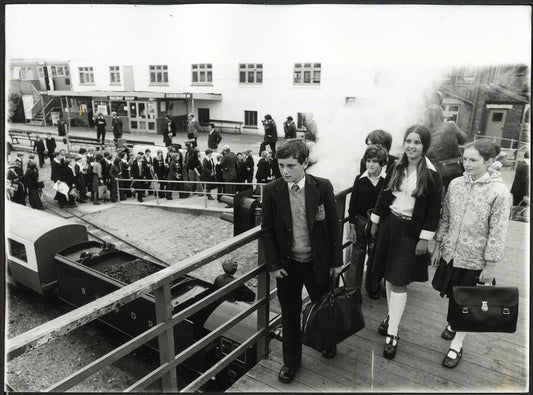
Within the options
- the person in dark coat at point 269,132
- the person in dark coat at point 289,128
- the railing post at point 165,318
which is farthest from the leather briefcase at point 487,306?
the person in dark coat at point 269,132

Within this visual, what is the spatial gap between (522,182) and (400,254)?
116cm

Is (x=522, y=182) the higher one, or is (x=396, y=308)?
(x=522, y=182)

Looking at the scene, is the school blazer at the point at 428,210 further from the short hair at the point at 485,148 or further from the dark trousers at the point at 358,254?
the dark trousers at the point at 358,254

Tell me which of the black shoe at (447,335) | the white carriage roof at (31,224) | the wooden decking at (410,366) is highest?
the black shoe at (447,335)

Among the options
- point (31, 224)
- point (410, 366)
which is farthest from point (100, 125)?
point (410, 366)

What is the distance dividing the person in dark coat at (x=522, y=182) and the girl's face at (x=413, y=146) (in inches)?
32.6

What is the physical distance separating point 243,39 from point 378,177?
1.50m

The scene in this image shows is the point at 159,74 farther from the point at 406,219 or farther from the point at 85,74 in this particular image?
the point at 406,219

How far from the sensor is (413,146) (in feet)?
8.47

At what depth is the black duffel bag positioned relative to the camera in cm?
251

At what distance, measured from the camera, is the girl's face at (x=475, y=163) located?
7.92 feet

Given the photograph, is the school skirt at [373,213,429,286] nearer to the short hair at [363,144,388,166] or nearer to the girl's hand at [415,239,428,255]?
the girl's hand at [415,239,428,255]

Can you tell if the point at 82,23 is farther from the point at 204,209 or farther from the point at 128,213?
the point at 128,213

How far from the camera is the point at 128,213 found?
14734 mm
